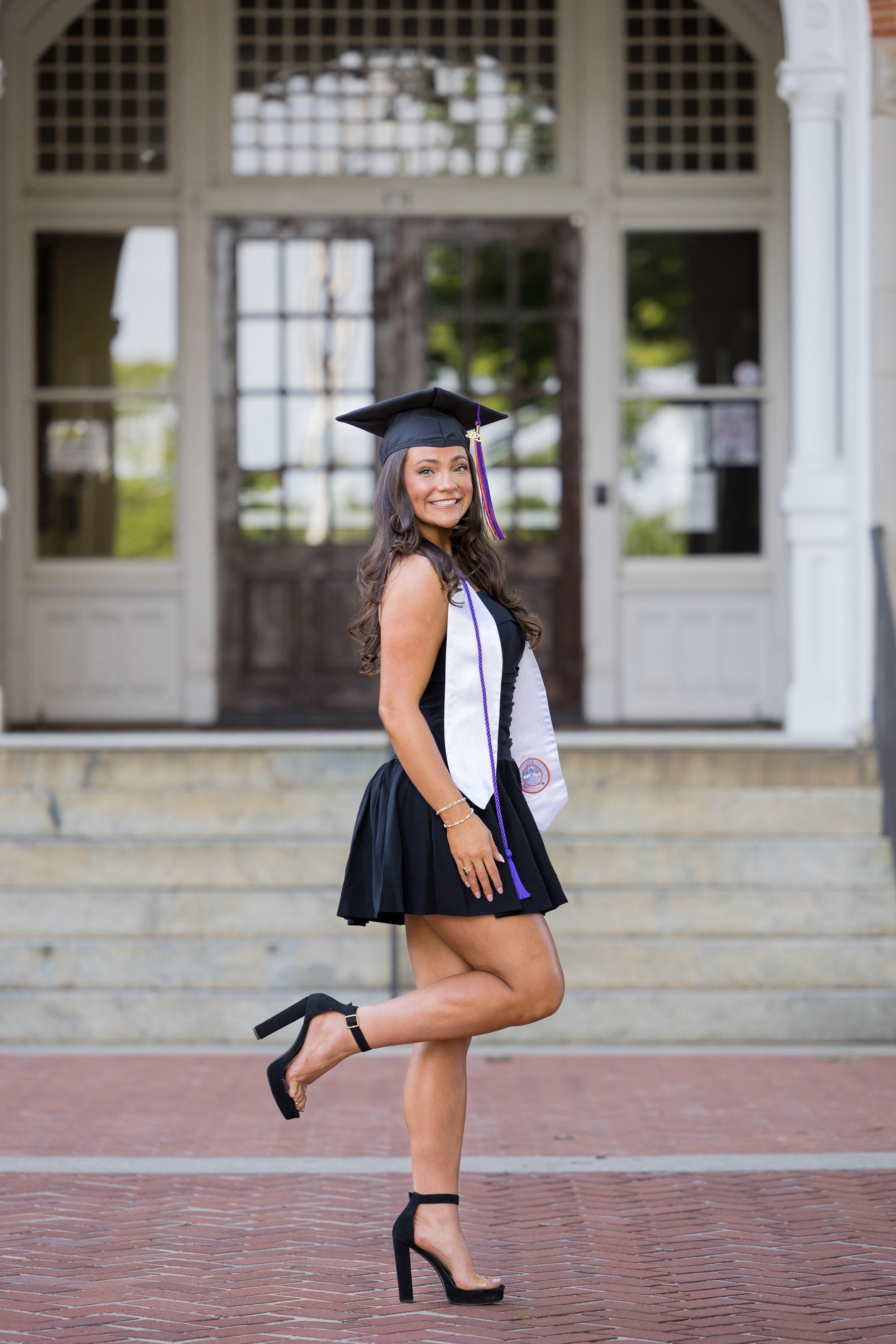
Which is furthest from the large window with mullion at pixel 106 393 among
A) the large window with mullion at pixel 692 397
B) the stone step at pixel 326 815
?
the stone step at pixel 326 815

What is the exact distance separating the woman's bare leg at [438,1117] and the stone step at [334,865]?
9.27ft

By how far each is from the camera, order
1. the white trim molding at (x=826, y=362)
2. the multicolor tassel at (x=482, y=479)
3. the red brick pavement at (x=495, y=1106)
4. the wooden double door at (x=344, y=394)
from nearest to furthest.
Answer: the multicolor tassel at (x=482, y=479), the red brick pavement at (x=495, y=1106), the white trim molding at (x=826, y=362), the wooden double door at (x=344, y=394)

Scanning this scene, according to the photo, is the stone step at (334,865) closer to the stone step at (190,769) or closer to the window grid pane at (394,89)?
the stone step at (190,769)

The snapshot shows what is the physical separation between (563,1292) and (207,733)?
5.28 m

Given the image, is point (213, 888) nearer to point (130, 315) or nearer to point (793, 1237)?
point (793, 1237)

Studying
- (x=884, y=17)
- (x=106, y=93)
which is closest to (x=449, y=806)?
(x=884, y=17)

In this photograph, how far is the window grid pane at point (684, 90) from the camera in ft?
30.4

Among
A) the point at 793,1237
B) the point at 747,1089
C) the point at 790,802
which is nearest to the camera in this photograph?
the point at 793,1237

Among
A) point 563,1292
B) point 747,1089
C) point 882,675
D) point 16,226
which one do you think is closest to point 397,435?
point 563,1292

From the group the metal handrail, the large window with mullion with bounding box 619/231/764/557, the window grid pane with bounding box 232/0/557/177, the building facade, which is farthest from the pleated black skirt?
the window grid pane with bounding box 232/0/557/177

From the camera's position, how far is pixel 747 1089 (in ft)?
16.2

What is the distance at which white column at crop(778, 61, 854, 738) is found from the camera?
23.1 ft

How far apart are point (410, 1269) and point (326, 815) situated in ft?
10.5

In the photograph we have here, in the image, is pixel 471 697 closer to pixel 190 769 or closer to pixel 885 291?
pixel 190 769
